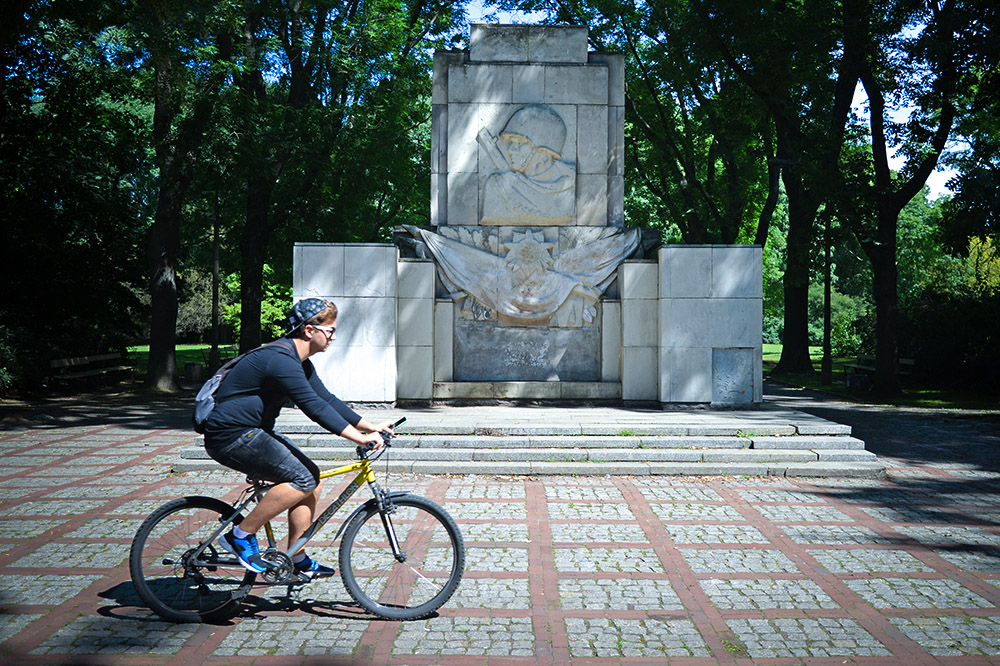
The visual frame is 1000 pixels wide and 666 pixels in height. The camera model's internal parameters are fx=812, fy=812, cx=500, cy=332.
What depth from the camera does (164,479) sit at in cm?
939

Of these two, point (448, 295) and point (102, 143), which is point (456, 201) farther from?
point (102, 143)

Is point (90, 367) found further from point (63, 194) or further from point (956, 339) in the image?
point (956, 339)

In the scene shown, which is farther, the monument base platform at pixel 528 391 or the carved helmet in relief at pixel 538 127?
the carved helmet in relief at pixel 538 127

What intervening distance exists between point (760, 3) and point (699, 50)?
2.03 metres

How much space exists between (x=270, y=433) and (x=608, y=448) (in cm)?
594

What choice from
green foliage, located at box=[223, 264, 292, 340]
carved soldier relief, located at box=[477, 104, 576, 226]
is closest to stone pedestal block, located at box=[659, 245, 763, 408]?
carved soldier relief, located at box=[477, 104, 576, 226]

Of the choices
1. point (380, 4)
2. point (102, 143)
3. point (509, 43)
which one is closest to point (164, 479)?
point (509, 43)

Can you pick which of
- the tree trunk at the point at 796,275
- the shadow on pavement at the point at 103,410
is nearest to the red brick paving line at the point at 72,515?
the shadow on pavement at the point at 103,410

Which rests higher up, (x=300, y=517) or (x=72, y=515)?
(x=300, y=517)

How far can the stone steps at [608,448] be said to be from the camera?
9812 millimetres

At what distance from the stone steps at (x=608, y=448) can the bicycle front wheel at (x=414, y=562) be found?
462cm

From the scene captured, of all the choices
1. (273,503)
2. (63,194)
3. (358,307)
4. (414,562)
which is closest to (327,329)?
(273,503)

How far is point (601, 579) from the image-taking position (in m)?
5.93

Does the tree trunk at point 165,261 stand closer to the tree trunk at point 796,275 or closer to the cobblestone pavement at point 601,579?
the cobblestone pavement at point 601,579
